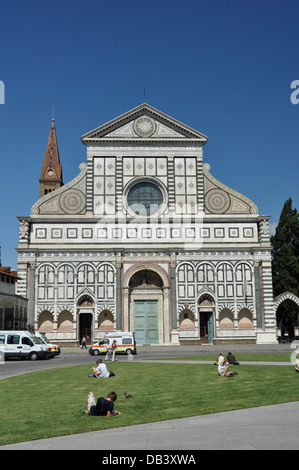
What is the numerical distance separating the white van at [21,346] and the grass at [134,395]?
8730 millimetres

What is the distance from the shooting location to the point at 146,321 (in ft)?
151

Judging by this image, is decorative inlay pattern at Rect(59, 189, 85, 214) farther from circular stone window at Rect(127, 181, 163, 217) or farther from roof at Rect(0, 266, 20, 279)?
roof at Rect(0, 266, 20, 279)

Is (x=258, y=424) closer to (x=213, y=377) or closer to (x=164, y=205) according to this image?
(x=213, y=377)

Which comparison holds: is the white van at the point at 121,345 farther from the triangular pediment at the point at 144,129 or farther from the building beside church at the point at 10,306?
the triangular pediment at the point at 144,129

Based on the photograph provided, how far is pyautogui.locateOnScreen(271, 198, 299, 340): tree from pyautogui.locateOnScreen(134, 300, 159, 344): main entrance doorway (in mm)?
14729

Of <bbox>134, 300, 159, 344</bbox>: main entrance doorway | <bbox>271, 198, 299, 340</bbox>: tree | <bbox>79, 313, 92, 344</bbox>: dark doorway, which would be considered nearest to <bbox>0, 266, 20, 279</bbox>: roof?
<bbox>79, 313, 92, 344</bbox>: dark doorway

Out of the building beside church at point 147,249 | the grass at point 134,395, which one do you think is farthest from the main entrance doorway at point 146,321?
A: the grass at point 134,395

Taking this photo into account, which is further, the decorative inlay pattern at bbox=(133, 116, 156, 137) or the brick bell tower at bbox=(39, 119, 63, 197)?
the brick bell tower at bbox=(39, 119, 63, 197)

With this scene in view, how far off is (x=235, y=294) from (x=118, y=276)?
10743 millimetres

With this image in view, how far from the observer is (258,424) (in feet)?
35.6

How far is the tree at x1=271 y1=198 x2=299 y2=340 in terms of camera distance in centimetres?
5297

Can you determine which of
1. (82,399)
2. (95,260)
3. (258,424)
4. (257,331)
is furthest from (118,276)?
(258,424)

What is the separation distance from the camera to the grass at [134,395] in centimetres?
1141

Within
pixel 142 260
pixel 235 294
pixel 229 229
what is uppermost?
pixel 229 229
